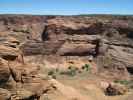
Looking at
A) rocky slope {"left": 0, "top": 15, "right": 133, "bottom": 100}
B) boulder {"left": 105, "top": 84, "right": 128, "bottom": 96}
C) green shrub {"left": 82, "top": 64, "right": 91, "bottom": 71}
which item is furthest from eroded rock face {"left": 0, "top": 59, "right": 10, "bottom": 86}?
green shrub {"left": 82, "top": 64, "right": 91, "bottom": 71}

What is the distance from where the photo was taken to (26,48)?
51.1 metres

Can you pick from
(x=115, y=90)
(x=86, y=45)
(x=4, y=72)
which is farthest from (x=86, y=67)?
(x=4, y=72)

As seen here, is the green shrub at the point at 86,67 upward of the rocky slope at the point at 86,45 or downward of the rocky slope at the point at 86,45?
downward

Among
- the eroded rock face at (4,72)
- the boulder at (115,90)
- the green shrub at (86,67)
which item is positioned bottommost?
the green shrub at (86,67)

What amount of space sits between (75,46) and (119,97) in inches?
889

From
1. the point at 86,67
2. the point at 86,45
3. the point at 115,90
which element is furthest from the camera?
the point at 86,45

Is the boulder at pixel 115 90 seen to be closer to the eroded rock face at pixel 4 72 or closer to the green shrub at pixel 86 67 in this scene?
the green shrub at pixel 86 67

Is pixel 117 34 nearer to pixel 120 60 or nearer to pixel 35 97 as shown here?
pixel 120 60

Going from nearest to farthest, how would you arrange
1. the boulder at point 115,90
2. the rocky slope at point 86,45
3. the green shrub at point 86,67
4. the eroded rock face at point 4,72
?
the eroded rock face at point 4,72 → the boulder at point 115,90 → the rocky slope at point 86,45 → the green shrub at point 86,67

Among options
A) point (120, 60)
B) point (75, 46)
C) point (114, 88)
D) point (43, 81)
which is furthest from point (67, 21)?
point (43, 81)

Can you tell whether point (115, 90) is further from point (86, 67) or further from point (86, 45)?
point (86, 45)

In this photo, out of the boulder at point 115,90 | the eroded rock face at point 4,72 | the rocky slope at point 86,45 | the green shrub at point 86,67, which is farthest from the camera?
the green shrub at point 86,67

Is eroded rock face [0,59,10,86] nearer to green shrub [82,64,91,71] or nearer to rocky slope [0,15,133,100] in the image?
rocky slope [0,15,133,100]

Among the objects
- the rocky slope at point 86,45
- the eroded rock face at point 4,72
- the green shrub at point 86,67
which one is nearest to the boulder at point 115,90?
the rocky slope at point 86,45
